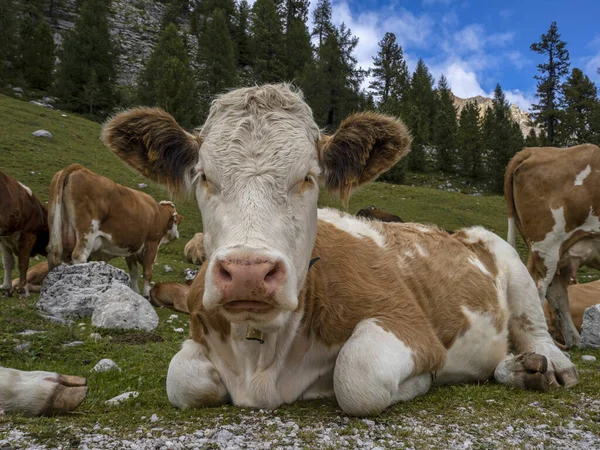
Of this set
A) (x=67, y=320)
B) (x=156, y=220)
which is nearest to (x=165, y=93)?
(x=156, y=220)

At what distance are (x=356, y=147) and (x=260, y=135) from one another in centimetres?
85

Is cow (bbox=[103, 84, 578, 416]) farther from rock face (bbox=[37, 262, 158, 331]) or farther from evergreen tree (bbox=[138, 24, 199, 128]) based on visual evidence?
evergreen tree (bbox=[138, 24, 199, 128])

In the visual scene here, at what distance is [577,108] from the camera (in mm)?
62875

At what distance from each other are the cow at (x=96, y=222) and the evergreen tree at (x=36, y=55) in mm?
51578

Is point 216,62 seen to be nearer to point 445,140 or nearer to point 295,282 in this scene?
point 445,140

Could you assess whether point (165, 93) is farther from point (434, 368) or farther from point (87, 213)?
point (434, 368)

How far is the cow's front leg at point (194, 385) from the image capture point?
3.64 meters

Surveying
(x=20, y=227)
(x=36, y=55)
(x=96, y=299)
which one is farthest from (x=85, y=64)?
(x=96, y=299)

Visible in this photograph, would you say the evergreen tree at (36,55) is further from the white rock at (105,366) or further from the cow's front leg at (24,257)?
the white rock at (105,366)

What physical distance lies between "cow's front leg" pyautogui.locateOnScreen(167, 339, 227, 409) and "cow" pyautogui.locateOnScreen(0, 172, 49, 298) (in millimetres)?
8706

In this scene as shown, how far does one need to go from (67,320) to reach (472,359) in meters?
6.51

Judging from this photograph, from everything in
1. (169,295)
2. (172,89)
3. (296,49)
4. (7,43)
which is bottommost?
(169,295)

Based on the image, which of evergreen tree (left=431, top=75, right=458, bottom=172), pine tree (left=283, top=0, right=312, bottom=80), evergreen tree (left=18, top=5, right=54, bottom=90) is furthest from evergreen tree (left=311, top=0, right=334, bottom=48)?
evergreen tree (left=18, top=5, right=54, bottom=90)

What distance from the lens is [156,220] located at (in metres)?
14.5
